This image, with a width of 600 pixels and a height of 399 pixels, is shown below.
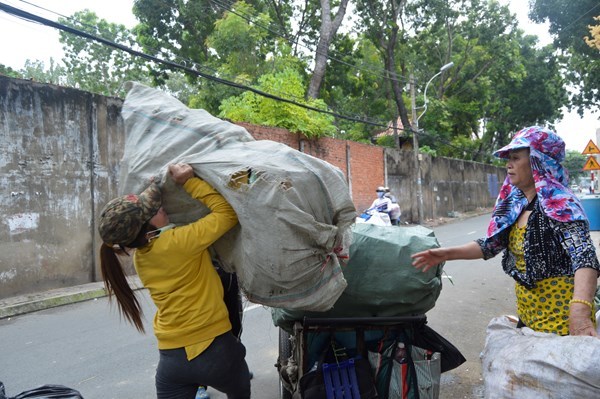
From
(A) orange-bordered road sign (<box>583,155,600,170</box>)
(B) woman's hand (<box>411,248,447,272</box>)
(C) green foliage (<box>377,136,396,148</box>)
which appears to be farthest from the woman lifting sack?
(C) green foliage (<box>377,136,396,148</box>)

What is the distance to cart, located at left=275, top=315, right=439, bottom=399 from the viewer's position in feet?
7.33

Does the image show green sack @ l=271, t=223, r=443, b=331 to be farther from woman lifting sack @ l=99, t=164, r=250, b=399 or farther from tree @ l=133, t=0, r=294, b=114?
tree @ l=133, t=0, r=294, b=114

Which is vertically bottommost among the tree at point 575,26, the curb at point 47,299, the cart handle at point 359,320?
the curb at point 47,299

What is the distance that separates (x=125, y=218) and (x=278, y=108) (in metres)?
11.3

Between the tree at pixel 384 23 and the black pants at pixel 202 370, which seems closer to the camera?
the black pants at pixel 202 370

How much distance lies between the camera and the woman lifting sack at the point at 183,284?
180 centimetres

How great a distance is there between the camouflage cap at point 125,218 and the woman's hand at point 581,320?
163 cm

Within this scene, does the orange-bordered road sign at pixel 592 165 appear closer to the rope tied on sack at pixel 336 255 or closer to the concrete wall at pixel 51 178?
the concrete wall at pixel 51 178

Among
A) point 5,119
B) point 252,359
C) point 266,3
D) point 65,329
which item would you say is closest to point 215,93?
point 266,3

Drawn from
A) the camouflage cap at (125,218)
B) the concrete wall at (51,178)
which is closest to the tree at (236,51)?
the concrete wall at (51,178)

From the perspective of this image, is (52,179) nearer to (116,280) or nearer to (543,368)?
(116,280)

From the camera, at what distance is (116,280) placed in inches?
77.1

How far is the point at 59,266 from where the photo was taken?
7.57 m

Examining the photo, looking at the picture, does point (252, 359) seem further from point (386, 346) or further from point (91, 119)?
point (91, 119)
